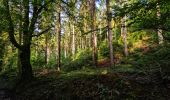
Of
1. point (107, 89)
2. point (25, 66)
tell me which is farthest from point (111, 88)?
point (25, 66)

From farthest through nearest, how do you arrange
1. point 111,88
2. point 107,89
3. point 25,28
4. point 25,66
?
point 25,66, point 25,28, point 111,88, point 107,89

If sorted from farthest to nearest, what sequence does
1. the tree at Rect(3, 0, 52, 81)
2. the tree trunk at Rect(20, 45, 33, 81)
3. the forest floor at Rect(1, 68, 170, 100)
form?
the tree trunk at Rect(20, 45, 33, 81), the tree at Rect(3, 0, 52, 81), the forest floor at Rect(1, 68, 170, 100)

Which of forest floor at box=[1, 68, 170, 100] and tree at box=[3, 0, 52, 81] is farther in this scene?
tree at box=[3, 0, 52, 81]

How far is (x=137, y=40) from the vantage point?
3369 centimetres

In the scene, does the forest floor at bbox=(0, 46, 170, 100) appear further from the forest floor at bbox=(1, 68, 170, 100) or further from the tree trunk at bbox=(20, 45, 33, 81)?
the tree trunk at bbox=(20, 45, 33, 81)

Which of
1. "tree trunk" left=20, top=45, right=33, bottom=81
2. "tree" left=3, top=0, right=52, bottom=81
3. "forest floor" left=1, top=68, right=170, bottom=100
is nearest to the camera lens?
"forest floor" left=1, top=68, right=170, bottom=100

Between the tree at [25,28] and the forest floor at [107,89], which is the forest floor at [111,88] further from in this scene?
the tree at [25,28]

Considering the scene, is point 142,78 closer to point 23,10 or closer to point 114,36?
point 23,10

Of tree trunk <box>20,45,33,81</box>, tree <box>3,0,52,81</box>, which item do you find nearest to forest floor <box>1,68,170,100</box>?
tree trunk <box>20,45,33,81</box>

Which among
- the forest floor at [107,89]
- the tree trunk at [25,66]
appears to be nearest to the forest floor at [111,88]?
the forest floor at [107,89]

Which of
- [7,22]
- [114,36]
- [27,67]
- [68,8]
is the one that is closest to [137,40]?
[114,36]

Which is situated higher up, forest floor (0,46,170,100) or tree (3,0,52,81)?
tree (3,0,52,81)

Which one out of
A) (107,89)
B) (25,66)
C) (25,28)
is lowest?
(107,89)

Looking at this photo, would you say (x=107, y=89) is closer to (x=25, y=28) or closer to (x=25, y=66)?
(x=25, y=28)
